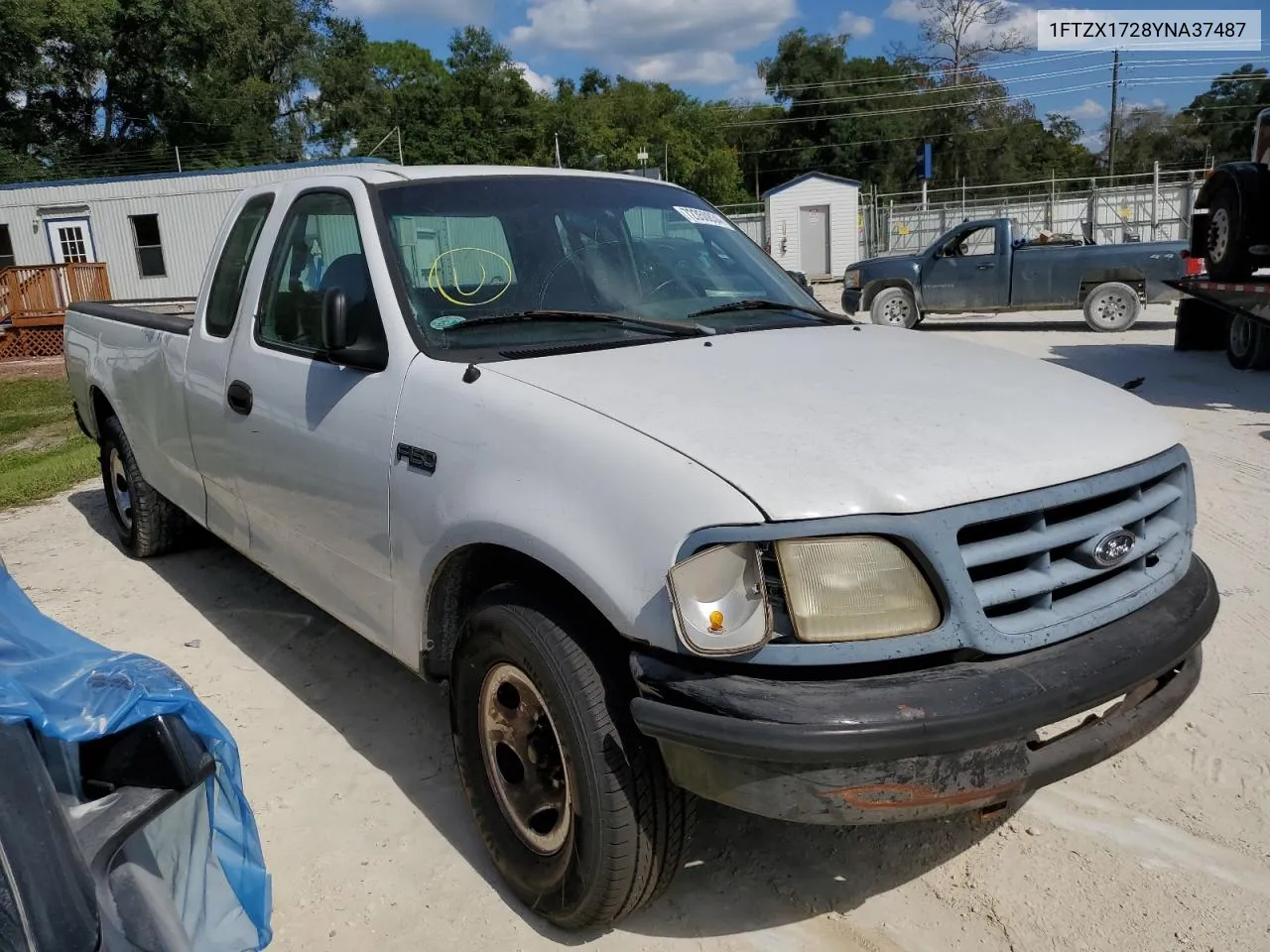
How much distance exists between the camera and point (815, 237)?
3041 cm

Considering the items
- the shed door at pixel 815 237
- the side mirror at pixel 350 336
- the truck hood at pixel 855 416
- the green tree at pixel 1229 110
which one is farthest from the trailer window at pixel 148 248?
the green tree at pixel 1229 110

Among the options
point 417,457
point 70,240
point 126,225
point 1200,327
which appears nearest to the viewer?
point 417,457

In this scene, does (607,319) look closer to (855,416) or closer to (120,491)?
(855,416)

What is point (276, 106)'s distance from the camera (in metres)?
50.5

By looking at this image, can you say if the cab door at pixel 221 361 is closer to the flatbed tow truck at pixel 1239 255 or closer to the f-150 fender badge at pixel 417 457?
the f-150 fender badge at pixel 417 457

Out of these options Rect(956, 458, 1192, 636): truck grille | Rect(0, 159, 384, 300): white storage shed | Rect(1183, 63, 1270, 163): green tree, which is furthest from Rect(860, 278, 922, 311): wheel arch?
Rect(1183, 63, 1270, 163): green tree

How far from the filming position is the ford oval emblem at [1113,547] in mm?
2289

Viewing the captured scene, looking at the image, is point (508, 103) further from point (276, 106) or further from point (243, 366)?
point (243, 366)

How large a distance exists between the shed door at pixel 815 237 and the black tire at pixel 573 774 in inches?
1133

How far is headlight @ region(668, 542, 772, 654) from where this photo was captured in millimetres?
2010

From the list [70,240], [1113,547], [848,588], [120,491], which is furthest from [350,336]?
[70,240]

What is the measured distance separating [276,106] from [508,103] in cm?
1405

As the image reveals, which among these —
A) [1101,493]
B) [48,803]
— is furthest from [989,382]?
[48,803]

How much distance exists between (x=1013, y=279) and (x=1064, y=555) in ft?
46.9
